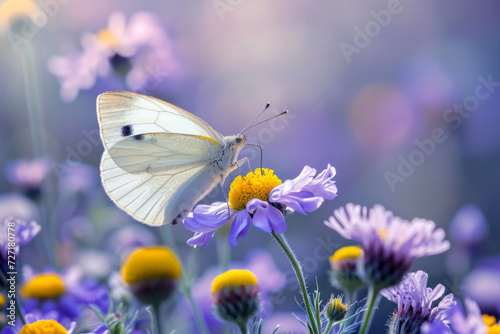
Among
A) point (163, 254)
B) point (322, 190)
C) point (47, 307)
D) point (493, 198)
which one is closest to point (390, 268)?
point (322, 190)

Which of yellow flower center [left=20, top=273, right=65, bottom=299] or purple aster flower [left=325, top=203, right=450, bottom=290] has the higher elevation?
purple aster flower [left=325, top=203, right=450, bottom=290]

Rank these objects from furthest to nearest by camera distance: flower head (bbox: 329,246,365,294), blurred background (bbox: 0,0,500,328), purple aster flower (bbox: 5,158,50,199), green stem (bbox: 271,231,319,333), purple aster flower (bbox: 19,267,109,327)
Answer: blurred background (bbox: 0,0,500,328)
purple aster flower (bbox: 5,158,50,199)
purple aster flower (bbox: 19,267,109,327)
flower head (bbox: 329,246,365,294)
green stem (bbox: 271,231,319,333)

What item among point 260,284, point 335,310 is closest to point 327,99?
point 260,284

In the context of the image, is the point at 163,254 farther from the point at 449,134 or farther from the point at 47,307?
the point at 449,134

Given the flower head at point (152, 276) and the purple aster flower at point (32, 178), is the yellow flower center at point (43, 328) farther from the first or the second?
the purple aster flower at point (32, 178)

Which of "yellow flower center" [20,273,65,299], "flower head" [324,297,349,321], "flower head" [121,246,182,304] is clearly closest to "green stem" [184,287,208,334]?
"flower head" [121,246,182,304]

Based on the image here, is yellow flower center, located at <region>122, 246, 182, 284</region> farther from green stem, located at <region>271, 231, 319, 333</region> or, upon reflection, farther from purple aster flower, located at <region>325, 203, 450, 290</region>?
purple aster flower, located at <region>325, 203, 450, 290</region>

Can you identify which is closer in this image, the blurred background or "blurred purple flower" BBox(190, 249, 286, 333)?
"blurred purple flower" BBox(190, 249, 286, 333)

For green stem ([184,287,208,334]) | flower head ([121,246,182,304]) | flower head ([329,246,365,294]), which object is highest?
flower head ([329,246,365,294])

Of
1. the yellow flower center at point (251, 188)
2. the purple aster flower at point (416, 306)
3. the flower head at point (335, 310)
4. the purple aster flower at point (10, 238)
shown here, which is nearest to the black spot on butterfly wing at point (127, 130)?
the purple aster flower at point (10, 238)
